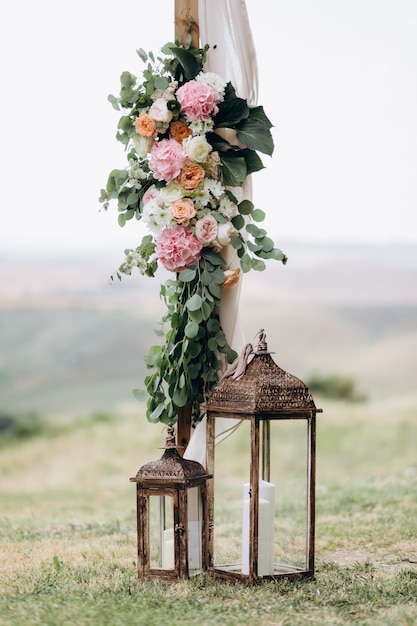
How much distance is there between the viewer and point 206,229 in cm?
335

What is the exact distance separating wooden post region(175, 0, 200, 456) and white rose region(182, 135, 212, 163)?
44 cm

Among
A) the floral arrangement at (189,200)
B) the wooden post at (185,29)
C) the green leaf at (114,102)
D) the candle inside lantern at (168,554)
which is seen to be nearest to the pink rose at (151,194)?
the floral arrangement at (189,200)

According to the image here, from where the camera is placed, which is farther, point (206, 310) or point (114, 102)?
point (114, 102)

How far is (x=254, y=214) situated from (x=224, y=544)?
4.69ft

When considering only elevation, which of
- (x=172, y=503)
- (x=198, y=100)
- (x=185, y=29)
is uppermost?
(x=185, y=29)

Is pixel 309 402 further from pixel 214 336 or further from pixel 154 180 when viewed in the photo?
pixel 154 180

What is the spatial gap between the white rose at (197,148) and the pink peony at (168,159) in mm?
26

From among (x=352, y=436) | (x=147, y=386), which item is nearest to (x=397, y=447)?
(x=352, y=436)

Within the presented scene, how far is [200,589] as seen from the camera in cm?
296

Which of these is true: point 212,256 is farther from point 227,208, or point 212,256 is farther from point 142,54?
point 142,54

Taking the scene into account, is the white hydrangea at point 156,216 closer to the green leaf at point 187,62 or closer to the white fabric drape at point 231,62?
the white fabric drape at point 231,62

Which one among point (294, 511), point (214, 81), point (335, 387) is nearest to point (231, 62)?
point (214, 81)

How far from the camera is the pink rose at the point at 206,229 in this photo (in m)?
3.34

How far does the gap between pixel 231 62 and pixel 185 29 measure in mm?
225
